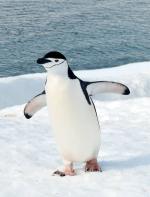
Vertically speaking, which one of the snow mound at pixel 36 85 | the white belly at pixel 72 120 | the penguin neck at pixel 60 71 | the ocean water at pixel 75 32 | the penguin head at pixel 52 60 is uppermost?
the penguin head at pixel 52 60

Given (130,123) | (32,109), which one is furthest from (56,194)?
(130,123)

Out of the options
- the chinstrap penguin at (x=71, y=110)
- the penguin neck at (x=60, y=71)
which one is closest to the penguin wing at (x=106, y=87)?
the chinstrap penguin at (x=71, y=110)

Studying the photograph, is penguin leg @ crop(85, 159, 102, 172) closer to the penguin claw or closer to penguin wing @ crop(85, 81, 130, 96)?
the penguin claw

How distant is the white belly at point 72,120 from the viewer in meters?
5.25

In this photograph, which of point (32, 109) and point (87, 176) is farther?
point (32, 109)

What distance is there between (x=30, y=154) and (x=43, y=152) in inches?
7.4

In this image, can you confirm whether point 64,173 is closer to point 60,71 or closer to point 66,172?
point 66,172

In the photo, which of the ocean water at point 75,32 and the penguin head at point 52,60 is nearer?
the penguin head at point 52,60

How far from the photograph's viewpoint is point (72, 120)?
5379mm

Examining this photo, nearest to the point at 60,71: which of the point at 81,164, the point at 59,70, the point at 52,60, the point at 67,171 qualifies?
the point at 59,70

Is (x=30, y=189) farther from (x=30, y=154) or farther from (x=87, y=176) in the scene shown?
(x=30, y=154)

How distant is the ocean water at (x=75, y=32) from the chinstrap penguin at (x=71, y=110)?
1417 cm

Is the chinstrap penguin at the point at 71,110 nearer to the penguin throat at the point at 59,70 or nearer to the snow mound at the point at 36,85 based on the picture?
the penguin throat at the point at 59,70

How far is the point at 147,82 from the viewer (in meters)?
12.8
